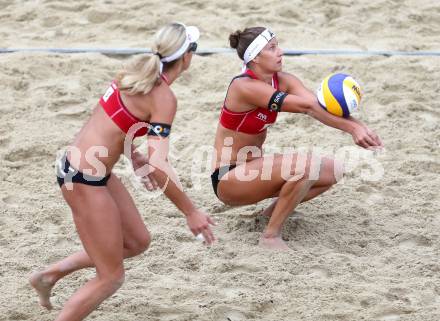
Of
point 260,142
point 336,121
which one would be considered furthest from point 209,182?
point 336,121

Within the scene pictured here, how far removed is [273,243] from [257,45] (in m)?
1.11

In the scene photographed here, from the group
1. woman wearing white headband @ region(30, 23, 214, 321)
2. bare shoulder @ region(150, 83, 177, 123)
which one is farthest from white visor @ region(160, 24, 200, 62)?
bare shoulder @ region(150, 83, 177, 123)

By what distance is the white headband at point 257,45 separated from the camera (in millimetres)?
4898

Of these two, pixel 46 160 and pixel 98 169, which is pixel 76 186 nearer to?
pixel 98 169

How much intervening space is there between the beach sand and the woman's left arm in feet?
2.22

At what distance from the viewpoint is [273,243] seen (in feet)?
16.0

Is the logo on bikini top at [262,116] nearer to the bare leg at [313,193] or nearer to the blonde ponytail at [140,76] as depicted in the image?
the bare leg at [313,193]

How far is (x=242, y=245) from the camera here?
4945mm

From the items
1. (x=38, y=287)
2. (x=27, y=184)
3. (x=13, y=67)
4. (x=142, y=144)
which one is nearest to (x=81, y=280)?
(x=38, y=287)

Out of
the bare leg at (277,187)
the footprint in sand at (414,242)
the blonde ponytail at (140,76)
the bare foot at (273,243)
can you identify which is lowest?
the footprint in sand at (414,242)

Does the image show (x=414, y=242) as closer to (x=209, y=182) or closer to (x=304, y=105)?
(x=304, y=105)

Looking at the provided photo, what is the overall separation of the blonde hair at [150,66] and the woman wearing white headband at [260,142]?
3.02 ft

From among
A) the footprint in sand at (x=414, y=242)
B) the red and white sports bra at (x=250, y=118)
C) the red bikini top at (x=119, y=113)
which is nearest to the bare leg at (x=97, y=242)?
the red bikini top at (x=119, y=113)

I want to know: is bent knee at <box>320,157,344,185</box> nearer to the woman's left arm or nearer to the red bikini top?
the woman's left arm
